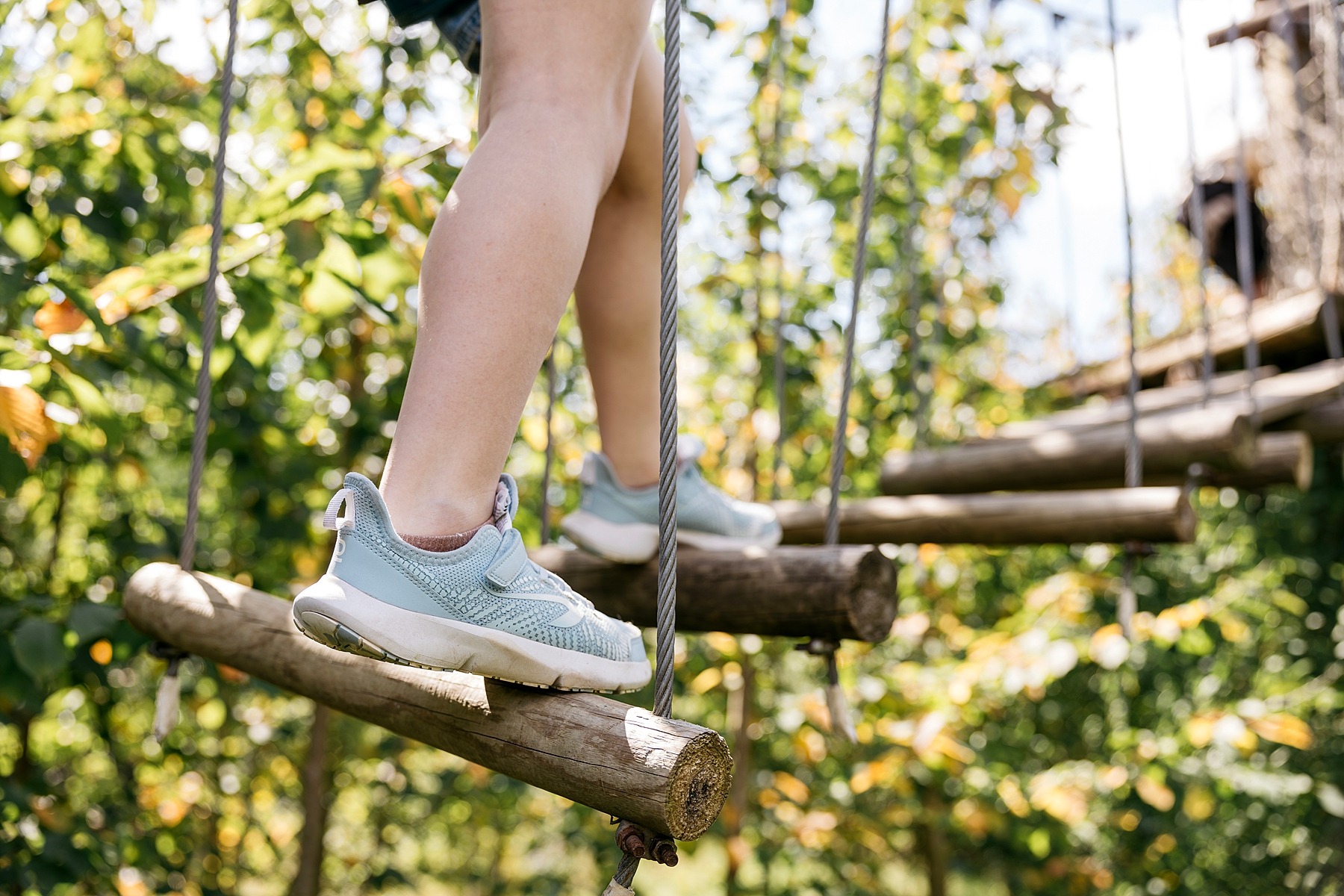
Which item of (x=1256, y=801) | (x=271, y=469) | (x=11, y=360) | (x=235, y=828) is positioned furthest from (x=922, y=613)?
(x=11, y=360)

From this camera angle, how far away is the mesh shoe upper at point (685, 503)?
1.21 meters

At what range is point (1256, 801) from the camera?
3.08m

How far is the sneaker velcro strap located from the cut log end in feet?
0.66

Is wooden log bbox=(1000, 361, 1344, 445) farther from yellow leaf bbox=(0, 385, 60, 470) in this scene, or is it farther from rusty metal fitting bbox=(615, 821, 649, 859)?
yellow leaf bbox=(0, 385, 60, 470)

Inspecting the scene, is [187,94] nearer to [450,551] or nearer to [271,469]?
[271,469]

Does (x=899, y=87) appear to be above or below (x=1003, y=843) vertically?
above

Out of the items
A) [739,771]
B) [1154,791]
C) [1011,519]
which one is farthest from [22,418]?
[1154,791]

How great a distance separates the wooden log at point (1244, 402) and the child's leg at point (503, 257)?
140cm

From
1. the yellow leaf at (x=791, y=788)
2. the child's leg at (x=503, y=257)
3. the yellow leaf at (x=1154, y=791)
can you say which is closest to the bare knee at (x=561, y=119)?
the child's leg at (x=503, y=257)

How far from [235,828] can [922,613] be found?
8.15ft

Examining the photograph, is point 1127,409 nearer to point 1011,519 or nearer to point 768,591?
point 1011,519

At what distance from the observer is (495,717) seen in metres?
0.79

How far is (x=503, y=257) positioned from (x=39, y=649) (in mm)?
967

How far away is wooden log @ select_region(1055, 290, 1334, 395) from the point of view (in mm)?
2557
